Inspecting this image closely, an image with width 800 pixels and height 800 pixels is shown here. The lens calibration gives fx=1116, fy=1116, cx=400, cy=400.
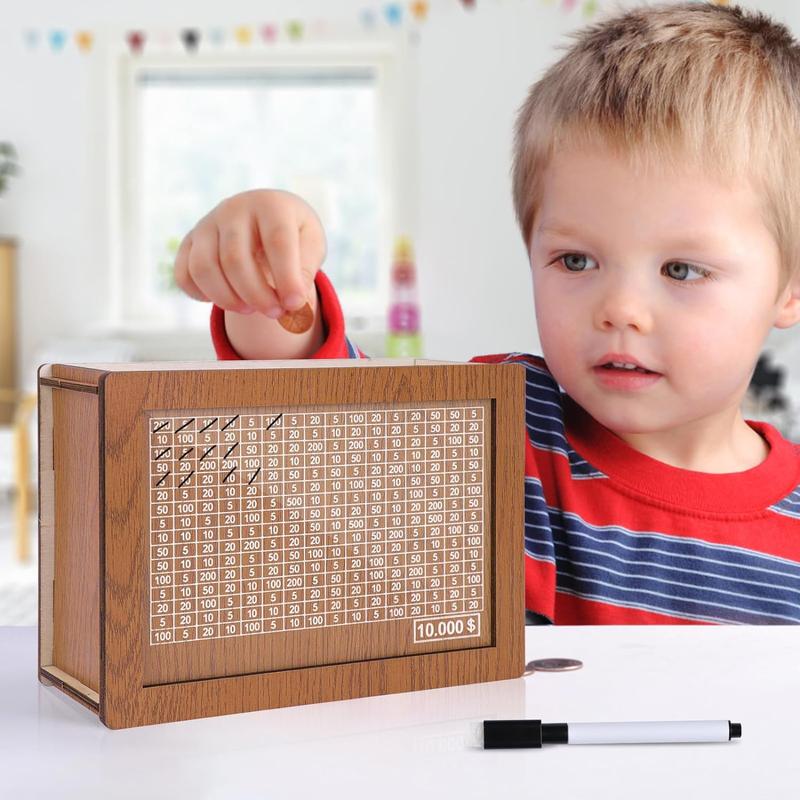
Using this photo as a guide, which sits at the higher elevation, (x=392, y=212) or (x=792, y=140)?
(x=392, y=212)

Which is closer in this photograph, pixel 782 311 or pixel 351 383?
pixel 351 383

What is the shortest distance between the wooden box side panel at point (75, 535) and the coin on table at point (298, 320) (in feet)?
0.78

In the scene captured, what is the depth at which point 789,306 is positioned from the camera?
2.64ft

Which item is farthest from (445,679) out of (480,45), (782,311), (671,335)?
(480,45)

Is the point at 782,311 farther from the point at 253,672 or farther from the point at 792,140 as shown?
the point at 253,672

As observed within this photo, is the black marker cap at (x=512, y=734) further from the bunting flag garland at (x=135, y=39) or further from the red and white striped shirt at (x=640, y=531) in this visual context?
the bunting flag garland at (x=135, y=39)

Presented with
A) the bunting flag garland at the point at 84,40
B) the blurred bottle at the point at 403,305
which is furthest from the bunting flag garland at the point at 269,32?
the blurred bottle at the point at 403,305

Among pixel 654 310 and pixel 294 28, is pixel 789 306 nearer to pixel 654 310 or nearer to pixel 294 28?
pixel 654 310

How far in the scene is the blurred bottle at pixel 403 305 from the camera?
5.10 m

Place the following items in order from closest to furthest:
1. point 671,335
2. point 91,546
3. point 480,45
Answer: point 91,546, point 671,335, point 480,45

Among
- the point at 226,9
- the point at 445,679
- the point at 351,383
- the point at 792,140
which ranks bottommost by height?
the point at 445,679

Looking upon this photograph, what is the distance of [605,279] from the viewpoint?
2.30 ft

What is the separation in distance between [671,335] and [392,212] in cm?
476

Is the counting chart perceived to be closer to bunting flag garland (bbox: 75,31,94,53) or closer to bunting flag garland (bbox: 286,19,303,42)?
bunting flag garland (bbox: 286,19,303,42)
